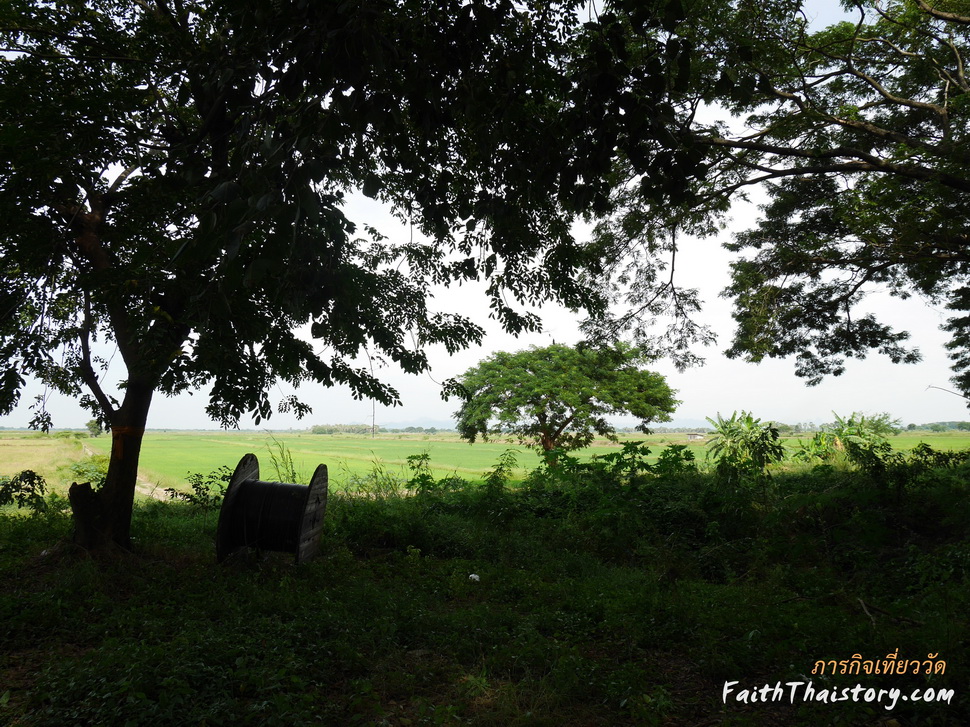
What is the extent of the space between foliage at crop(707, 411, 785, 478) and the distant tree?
7.83 meters

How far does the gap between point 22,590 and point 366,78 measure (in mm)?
6404

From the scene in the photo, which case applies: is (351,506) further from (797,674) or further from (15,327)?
(797,674)

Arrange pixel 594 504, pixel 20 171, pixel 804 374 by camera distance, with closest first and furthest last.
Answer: pixel 20 171, pixel 594 504, pixel 804 374

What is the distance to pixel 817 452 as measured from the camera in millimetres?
15469

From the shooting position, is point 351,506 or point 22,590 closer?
point 22,590

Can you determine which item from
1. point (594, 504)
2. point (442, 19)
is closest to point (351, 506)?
point (594, 504)

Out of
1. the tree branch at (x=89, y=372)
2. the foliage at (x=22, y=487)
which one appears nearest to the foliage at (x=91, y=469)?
the foliage at (x=22, y=487)

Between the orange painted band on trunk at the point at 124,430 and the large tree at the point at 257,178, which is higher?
the large tree at the point at 257,178
